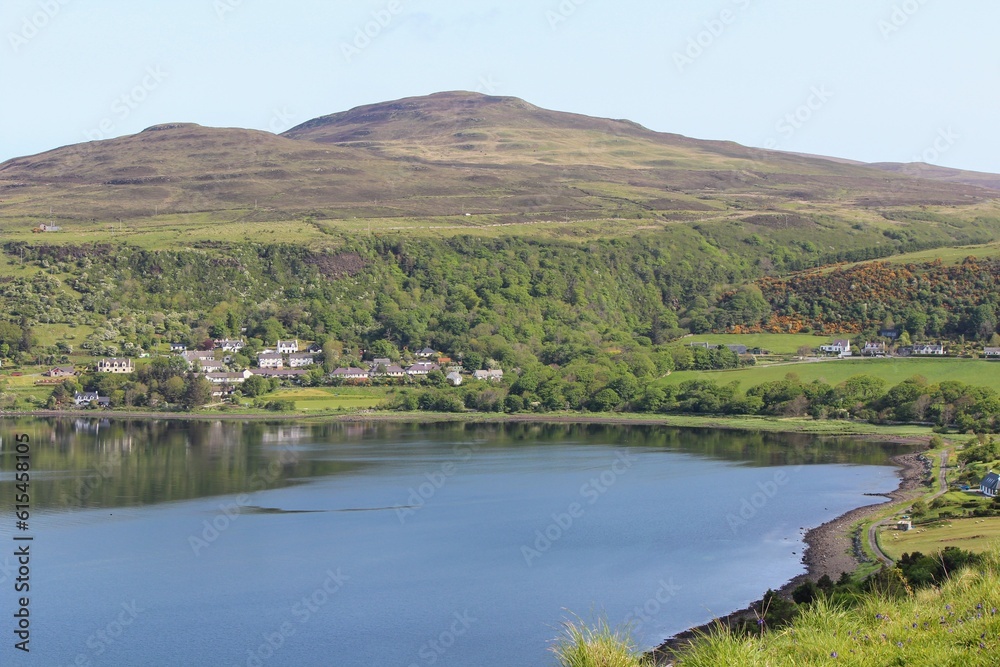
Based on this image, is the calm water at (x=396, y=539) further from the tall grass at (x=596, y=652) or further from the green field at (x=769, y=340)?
the green field at (x=769, y=340)

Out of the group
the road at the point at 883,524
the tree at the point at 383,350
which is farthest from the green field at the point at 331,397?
the road at the point at 883,524

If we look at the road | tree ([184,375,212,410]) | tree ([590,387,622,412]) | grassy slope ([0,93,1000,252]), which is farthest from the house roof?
grassy slope ([0,93,1000,252])

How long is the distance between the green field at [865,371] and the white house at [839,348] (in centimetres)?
340

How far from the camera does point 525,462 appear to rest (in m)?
48.2

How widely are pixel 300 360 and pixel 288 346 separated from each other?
283cm

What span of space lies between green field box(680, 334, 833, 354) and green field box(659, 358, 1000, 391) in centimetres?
636

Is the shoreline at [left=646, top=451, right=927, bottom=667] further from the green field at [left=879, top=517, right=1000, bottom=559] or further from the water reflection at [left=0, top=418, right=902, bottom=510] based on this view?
the water reflection at [left=0, top=418, right=902, bottom=510]

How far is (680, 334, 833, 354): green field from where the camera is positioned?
7781 centimetres

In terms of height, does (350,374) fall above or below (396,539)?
above

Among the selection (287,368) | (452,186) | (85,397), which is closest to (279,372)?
(287,368)

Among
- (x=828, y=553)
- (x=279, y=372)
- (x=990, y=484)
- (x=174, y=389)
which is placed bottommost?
(x=828, y=553)

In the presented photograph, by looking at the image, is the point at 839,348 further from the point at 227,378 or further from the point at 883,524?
the point at 883,524

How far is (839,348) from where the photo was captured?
74938 millimetres

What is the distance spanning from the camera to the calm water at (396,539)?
939 inches
